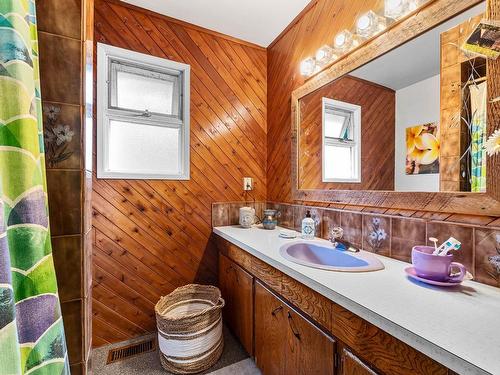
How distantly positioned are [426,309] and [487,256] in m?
0.44

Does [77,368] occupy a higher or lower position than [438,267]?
lower

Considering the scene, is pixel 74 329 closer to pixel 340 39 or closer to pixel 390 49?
pixel 390 49

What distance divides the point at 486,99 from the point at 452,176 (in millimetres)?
324

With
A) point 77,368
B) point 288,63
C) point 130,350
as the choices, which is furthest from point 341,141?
point 130,350

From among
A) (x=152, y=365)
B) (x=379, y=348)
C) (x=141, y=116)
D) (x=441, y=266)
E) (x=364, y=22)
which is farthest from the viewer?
(x=141, y=116)

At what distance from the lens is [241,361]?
163 centimetres

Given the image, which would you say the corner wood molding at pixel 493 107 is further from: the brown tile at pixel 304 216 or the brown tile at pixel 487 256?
the brown tile at pixel 304 216

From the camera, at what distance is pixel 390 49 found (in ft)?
4.07

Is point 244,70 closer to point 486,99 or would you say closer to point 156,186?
point 156,186

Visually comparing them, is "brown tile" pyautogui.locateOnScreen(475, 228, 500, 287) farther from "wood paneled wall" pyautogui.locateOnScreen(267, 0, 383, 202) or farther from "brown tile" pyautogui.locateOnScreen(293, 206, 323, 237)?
"wood paneled wall" pyautogui.locateOnScreen(267, 0, 383, 202)

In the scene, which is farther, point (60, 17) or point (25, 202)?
point (60, 17)

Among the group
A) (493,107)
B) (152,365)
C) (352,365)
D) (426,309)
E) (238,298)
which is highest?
(493,107)

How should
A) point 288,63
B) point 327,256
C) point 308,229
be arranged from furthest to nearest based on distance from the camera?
point 288,63
point 308,229
point 327,256

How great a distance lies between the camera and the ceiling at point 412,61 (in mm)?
1034
